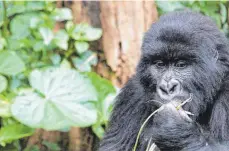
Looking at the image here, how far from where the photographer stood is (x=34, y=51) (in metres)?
7.43

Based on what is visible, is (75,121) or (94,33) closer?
(75,121)

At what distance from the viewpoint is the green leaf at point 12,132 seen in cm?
667

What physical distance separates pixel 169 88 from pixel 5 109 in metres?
1.89

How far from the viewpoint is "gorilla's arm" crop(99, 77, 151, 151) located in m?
6.02

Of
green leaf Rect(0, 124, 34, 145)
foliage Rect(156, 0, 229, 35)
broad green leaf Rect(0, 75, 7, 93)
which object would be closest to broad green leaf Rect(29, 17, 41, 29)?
broad green leaf Rect(0, 75, 7, 93)

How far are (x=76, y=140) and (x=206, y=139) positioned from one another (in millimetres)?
2239

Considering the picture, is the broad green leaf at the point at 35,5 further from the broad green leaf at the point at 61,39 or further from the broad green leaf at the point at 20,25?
the broad green leaf at the point at 61,39

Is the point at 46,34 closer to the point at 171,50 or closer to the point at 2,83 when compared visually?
the point at 2,83

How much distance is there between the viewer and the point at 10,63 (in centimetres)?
695

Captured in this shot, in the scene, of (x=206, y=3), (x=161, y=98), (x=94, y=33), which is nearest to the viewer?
(x=161, y=98)

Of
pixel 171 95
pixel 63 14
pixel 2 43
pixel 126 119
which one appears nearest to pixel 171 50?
pixel 171 95

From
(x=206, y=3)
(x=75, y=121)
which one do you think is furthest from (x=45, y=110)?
(x=206, y=3)

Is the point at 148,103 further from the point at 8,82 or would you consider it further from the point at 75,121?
the point at 8,82

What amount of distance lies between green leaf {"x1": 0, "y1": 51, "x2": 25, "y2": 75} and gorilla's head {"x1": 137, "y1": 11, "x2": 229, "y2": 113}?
1.65 meters
